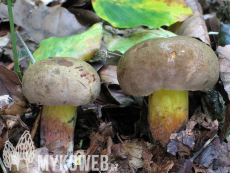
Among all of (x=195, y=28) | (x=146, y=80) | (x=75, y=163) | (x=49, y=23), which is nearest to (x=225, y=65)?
(x=195, y=28)

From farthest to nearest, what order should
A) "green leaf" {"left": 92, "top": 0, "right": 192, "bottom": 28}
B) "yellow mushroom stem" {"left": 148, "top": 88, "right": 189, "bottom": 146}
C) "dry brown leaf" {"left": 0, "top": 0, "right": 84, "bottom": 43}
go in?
"dry brown leaf" {"left": 0, "top": 0, "right": 84, "bottom": 43} → "green leaf" {"left": 92, "top": 0, "right": 192, "bottom": 28} → "yellow mushroom stem" {"left": 148, "top": 88, "right": 189, "bottom": 146}

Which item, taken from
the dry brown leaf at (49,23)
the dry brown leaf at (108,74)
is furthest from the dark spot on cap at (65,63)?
the dry brown leaf at (49,23)

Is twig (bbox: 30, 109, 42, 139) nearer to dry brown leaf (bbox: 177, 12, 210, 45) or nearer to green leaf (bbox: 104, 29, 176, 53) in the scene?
green leaf (bbox: 104, 29, 176, 53)

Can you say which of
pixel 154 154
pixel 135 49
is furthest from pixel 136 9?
pixel 154 154

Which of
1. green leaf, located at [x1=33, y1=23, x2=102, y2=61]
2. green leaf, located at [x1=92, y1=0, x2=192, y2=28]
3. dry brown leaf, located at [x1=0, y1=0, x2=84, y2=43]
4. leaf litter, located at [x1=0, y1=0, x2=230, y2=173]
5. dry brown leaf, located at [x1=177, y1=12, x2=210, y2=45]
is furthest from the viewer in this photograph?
dry brown leaf, located at [x1=0, y1=0, x2=84, y2=43]

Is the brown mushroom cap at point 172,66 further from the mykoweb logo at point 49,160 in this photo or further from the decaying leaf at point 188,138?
the mykoweb logo at point 49,160

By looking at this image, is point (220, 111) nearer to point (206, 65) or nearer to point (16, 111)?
point (206, 65)

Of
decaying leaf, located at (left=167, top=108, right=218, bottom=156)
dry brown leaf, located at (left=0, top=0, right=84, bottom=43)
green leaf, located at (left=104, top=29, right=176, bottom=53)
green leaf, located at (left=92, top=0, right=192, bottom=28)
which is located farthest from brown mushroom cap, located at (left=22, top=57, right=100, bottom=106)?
dry brown leaf, located at (left=0, top=0, right=84, bottom=43)
